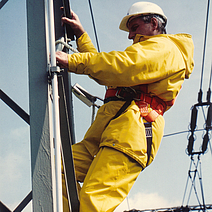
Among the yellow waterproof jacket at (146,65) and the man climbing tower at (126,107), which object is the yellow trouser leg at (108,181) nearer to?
the man climbing tower at (126,107)

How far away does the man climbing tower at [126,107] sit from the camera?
7.50 ft

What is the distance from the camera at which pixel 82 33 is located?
331 cm

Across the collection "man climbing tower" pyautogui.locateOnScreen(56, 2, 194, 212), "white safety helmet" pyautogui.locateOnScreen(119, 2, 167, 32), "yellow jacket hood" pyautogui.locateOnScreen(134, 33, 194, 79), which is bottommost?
"man climbing tower" pyautogui.locateOnScreen(56, 2, 194, 212)

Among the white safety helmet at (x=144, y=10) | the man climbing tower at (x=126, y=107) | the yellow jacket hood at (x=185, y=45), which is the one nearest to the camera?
the man climbing tower at (x=126, y=107)

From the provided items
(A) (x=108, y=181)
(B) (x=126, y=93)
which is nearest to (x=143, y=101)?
(B) (x=126, y=93)

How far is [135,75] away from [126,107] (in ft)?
1.00

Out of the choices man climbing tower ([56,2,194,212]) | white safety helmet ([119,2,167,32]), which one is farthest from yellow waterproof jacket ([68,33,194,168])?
white safety helmet ([119,2,167,32])

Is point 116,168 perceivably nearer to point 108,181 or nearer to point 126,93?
point 108,181

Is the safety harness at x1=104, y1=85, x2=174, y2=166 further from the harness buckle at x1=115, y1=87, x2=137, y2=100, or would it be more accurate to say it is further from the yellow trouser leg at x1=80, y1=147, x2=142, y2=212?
the yellow trouser leg at x1=80, y1=147, x2=142, y2=212

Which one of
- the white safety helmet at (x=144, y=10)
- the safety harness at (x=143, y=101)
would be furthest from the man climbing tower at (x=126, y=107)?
the white safety helmet at (x=144, y=10)

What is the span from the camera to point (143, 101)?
2650mm

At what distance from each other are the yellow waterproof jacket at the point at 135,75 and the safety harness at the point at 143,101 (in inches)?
1.9

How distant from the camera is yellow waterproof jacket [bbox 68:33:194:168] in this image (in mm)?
2346

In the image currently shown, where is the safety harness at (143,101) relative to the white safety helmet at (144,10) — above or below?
below
